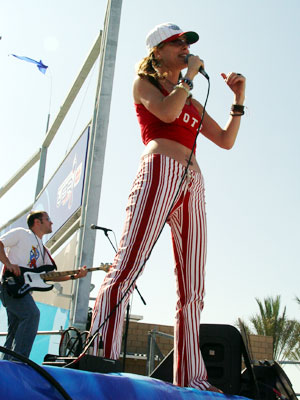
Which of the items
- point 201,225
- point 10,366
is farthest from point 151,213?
point 10,366

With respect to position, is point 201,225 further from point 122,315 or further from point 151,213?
point 122,315

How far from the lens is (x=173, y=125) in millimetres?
2373

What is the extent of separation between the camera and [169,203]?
222 cm

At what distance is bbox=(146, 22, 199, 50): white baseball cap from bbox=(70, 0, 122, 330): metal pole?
120 inches

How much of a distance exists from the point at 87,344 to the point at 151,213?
1.85 feet

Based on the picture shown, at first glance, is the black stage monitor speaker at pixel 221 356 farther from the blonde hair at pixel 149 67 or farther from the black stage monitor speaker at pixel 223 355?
the blonde hair at pixel 149 67

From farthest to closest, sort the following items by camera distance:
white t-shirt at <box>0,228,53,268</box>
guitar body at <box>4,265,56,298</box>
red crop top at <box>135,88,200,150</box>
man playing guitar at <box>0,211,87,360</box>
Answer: white t-shirt at <box>0,228,53,268</box>, guitar body at <box>4,265,56,298</box>, man playing guitar at <box>0,211,87,360</box>, red crop top at <box>135,88,200,150</box>

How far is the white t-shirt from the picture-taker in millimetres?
4895

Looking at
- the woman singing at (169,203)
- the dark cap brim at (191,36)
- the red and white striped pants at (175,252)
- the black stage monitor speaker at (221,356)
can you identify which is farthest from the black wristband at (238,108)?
the black stage monitor speaker at (221,356)

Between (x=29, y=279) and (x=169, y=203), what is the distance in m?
2.93

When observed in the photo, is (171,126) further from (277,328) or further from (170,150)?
(277,328)

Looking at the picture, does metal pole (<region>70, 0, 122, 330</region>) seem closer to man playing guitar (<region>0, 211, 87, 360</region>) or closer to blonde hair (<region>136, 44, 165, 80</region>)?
man playing guitar (<region>0, 211, 87, 360</region>)

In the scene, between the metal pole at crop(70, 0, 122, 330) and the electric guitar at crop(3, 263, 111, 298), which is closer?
the electric guitar at crop(3, 263, 111, 298)

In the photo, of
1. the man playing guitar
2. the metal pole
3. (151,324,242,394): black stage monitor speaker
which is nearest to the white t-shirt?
the man playing guitar
